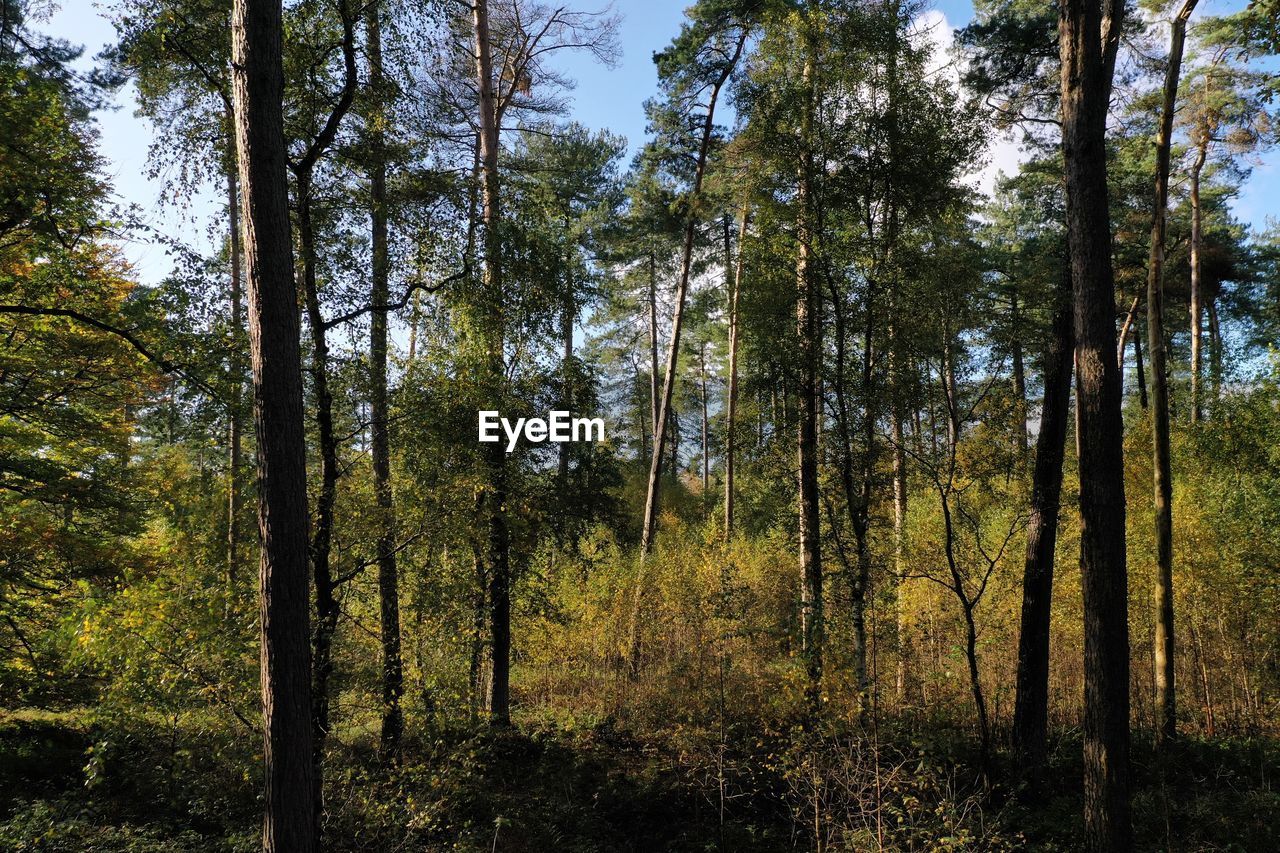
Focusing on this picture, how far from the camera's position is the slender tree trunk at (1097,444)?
4.38 metres

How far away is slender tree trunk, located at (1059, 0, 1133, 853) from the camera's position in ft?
14.4

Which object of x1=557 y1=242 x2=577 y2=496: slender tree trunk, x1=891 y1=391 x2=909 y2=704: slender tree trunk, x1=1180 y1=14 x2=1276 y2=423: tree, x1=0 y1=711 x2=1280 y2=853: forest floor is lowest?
x1=0 y1=711 x2=1280 y2=853: forest floor

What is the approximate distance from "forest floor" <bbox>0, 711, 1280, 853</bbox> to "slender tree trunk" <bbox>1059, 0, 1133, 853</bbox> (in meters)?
1.00

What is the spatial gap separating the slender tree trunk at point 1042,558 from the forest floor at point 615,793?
24.7 inches

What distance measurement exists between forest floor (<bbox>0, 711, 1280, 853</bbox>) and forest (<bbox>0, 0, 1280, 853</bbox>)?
0.22ft

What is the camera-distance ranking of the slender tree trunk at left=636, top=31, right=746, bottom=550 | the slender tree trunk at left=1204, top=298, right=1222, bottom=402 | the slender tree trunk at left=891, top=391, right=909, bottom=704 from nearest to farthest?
the slender tree trunk at left=891, top=391, right=909, bottom=704, the slender tree trunk at left=636, top=31, right=746, bottom=550, the slender tree trunk at left=1204, top=298, right=1222, bottom=402

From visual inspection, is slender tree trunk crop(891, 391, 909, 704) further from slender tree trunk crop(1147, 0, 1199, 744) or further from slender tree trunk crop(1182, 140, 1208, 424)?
slender tree trunk crop(1182, 140, 1208, 424)

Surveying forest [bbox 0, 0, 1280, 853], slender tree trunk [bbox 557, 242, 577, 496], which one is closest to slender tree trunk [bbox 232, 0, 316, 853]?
forest [bbox 0, 0, 1280, 853]

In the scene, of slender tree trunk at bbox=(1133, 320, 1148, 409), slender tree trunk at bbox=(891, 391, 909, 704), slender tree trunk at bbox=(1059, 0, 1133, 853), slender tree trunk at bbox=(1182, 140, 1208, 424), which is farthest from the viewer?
slender tree trunk at bbox=(1133, 320, 1148, 409)

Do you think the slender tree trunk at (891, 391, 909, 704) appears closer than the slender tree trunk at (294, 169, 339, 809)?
No

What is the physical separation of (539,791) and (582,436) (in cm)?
464

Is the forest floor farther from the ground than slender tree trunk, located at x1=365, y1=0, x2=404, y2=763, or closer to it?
closer to it

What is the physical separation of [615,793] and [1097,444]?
6.53 m

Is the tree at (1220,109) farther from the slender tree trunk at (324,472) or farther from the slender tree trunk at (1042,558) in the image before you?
the slender tree trunk at (324,472)
